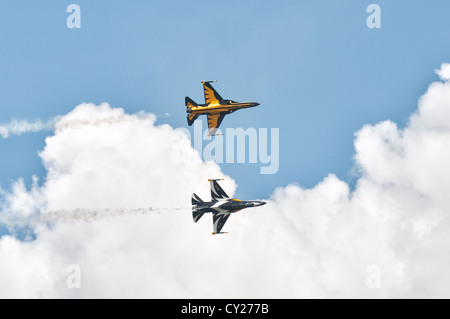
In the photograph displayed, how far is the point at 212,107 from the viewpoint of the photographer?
14988cm

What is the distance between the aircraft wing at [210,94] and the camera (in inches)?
5935

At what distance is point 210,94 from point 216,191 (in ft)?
71.0

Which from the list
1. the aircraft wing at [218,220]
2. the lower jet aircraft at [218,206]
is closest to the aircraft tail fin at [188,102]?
the lower jet aircraft at [218,206]

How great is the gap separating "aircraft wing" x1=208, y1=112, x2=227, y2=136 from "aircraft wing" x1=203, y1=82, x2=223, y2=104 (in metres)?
3.00

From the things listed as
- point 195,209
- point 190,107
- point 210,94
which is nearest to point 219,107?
point 210,94

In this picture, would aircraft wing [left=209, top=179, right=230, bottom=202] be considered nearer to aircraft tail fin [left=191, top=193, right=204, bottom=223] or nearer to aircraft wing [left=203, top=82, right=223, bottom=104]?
aircraft tail fin [left=191, top=193, right=204, bottom=223]

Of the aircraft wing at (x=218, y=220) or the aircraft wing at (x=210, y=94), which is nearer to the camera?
the aircraft wing at (x=218, y=220)

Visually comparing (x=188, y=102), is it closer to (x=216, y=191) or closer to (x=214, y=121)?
(x=214, y=121)

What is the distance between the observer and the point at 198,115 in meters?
149

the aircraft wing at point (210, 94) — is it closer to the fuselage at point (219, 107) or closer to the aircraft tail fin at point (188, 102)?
the fuselage at point (219, 107)

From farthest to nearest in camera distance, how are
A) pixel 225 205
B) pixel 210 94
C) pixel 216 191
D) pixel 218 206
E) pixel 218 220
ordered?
pixel 210 94, pixel 216 191, pixel 218 220, pixel 225 205, pixel 218 206
